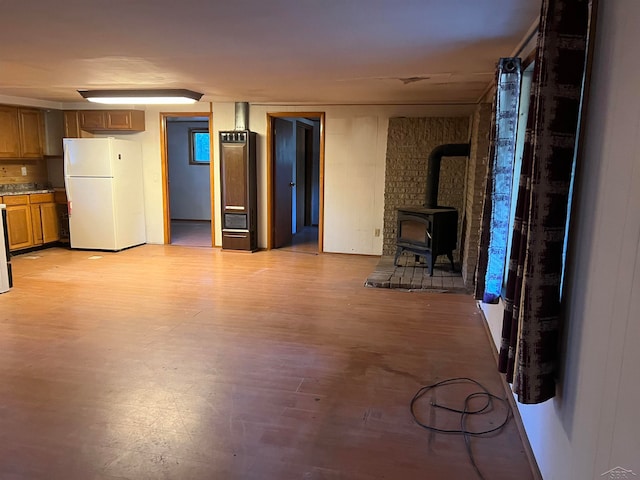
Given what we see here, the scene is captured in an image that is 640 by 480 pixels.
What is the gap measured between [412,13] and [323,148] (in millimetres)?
4108

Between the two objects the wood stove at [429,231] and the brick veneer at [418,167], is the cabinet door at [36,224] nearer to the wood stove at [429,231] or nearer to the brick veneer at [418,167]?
the brick veneer at [418,167]

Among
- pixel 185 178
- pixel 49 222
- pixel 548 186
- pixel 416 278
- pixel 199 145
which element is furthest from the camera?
pixel 185 178

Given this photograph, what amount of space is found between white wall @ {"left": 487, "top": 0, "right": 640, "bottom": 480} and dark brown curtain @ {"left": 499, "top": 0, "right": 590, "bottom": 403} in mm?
59

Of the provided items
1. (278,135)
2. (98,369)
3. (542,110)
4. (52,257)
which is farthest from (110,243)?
(542,110)

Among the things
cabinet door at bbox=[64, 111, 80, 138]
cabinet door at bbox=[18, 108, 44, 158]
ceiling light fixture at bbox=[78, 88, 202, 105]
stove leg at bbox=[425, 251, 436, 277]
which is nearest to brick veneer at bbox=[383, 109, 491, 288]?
stove leg at bbox=[425, 251, 436, 277]

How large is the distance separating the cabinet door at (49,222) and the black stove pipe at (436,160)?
538 cm

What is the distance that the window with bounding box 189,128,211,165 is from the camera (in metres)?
9.52

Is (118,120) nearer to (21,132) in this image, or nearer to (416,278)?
(21,132)

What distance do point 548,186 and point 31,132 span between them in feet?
23.8

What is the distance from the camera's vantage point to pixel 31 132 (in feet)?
22.1

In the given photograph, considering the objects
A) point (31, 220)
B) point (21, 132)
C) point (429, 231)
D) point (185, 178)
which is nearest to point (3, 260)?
point (31, 220)

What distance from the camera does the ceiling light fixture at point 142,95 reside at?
532 cm

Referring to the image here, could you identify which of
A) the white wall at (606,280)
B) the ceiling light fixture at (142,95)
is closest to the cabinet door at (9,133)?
the ceiling light fixture at (142,95)

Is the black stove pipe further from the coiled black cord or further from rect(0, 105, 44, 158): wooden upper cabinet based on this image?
rect(0, 105, 44, 158): wooden upper cabinet
